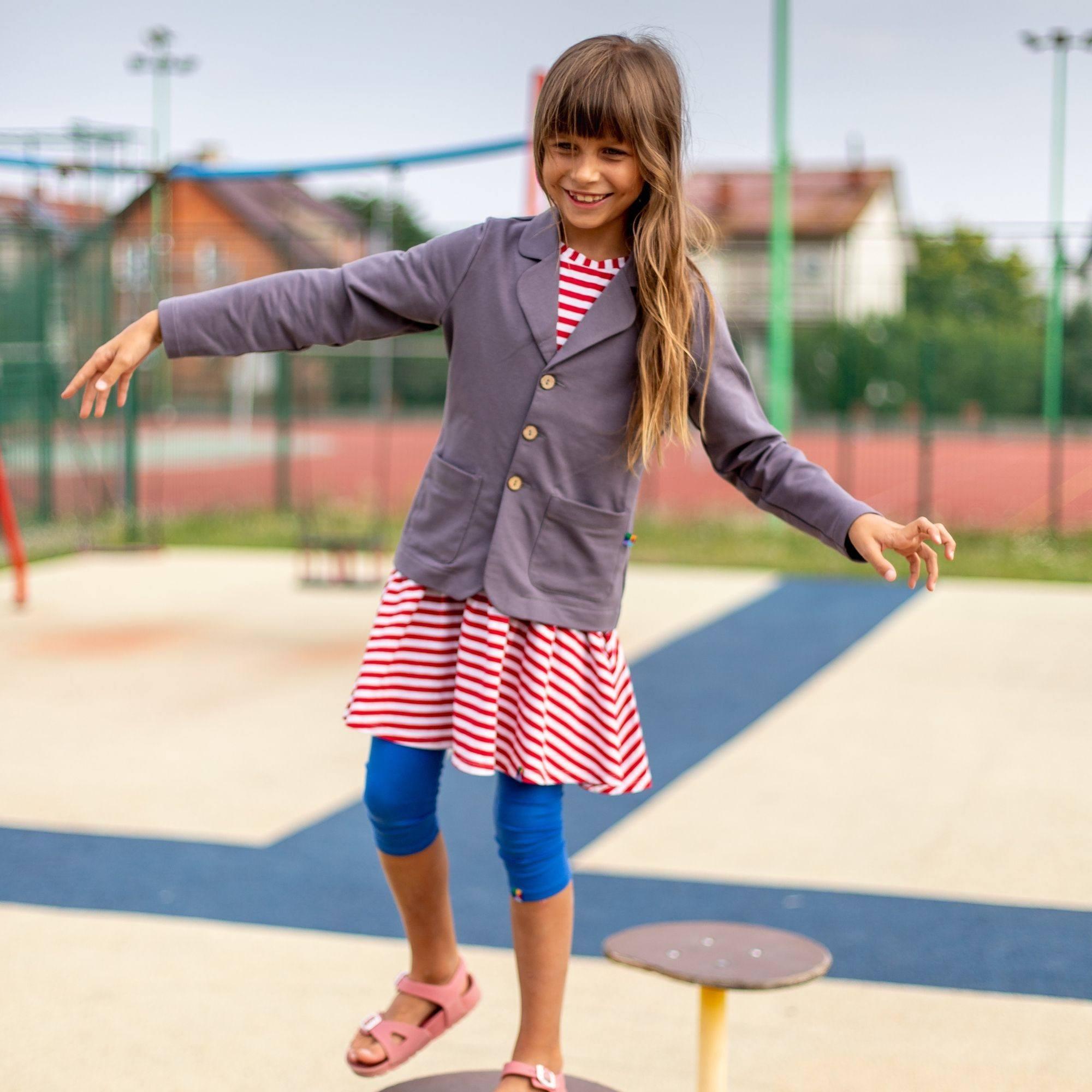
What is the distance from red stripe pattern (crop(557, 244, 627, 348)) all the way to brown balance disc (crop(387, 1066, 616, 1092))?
3.84 feet

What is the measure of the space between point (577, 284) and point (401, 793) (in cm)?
82

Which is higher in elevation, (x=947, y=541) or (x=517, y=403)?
(x=517, y=403)

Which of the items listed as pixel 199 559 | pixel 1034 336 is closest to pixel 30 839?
pixel 199 559

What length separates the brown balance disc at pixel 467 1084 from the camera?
2418 millimetres

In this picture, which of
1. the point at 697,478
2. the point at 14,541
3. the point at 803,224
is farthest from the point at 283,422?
the point at 803,224

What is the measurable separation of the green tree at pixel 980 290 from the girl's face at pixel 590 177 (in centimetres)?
1088

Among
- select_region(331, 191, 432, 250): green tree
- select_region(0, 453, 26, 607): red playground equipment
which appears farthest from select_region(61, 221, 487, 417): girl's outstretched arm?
select_region(331, 191, 432, 250): green tree

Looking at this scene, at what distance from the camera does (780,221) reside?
12.4 metres

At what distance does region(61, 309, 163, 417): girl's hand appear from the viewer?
6.91ft

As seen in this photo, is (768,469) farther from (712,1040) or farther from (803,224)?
(803,224)

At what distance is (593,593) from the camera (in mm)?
2342

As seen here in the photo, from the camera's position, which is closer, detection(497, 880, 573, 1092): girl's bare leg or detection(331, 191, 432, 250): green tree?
detection(497, 880, 573, 1092): girl's bare leg

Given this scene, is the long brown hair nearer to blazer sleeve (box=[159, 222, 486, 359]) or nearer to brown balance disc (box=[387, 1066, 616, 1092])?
blazer sleeve (box=[159, 222, 486, 359])

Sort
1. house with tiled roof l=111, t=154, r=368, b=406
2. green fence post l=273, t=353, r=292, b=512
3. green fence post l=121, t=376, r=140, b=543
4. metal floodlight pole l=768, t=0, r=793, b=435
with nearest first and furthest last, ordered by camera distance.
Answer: green fence post l=121, t=376, r=140, b=543 < metal floodlight pole l=768, t=0, r=793, b=435 < green fence post l=273, t=353, r=292, b=512 < house with tiled roof l=111, t=154, r=368, b=406
